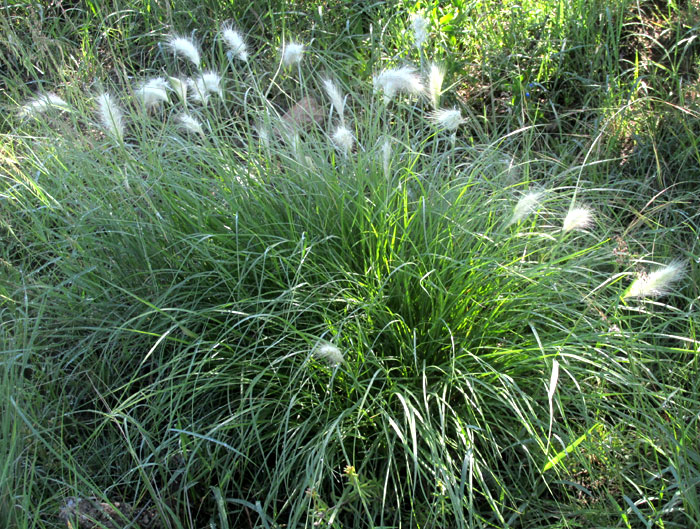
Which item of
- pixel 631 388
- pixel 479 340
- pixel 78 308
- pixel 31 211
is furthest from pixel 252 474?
pixel 31 211

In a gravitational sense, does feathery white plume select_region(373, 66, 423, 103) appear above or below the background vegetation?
above

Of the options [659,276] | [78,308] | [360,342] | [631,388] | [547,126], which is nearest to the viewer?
[659,276]

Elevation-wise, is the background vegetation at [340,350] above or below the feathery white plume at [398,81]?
below

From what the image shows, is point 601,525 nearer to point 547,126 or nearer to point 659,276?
point 659,276

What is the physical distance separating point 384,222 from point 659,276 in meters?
0.87

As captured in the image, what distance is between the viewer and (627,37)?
4.05 metres

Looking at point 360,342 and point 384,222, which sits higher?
point 384,222

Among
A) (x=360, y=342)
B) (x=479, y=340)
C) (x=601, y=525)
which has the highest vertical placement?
(x=360, y=342)

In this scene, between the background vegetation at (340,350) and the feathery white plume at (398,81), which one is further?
the feathery white plume at (398,81)

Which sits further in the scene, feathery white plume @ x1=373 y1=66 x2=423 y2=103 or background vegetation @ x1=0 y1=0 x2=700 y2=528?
feathery white plume @ x1=373 y1=66 x2=423 y2=103

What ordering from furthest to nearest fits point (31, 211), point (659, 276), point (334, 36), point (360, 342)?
point (334, 36) < point (31, 211) < point (360, 342) < point (659, 276)

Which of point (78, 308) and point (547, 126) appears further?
point (547, 126)

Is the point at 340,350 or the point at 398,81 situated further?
the point at 398,81

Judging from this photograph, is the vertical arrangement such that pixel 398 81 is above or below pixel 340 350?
above
